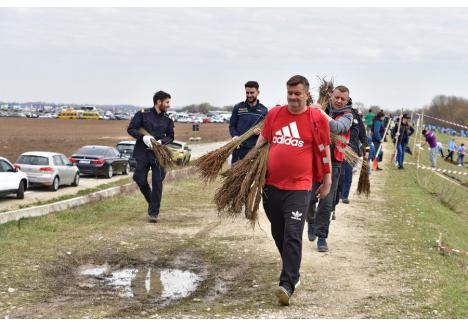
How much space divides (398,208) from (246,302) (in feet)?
26.7

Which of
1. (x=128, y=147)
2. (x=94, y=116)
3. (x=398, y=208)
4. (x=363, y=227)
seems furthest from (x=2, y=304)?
(x=94, y=116)

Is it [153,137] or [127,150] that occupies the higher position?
[153,137]

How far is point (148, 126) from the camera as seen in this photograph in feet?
39.0

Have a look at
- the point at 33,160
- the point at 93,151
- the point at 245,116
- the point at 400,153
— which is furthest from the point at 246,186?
the point at 93,151

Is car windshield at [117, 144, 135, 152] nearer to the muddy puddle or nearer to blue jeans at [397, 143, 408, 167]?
blue jeans at [397, 143, 408, 167]

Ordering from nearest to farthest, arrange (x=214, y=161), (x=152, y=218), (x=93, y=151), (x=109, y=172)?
1. (x=214, y=161)
2. (x=152, y=218)
3. (x=109, y=172)
4. (x=93, y=151)

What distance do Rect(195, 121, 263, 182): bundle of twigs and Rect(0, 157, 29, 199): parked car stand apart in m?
11.5

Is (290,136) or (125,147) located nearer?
(290,136)

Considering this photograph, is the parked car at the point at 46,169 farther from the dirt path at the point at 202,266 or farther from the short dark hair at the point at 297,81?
the short dark hair at the point at 297,81

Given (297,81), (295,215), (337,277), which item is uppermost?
(297,81)

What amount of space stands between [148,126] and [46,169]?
499 inches

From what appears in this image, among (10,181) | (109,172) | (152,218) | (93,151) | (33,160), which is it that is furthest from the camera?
(93,151)

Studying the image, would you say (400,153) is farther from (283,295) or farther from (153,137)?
(283,295)
